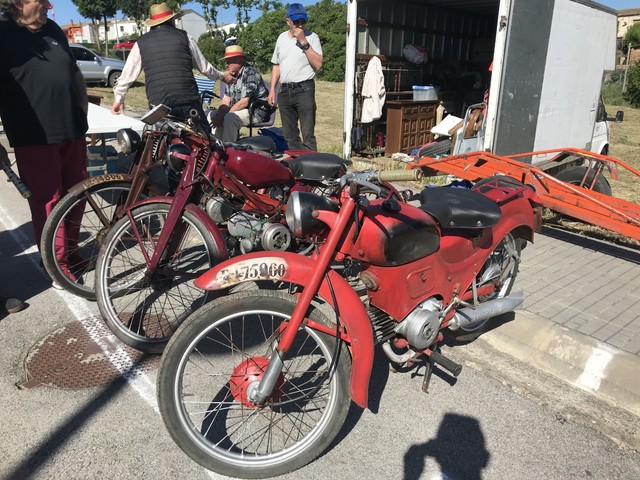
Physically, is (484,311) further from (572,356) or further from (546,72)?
(546,72)

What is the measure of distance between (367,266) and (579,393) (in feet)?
5.15

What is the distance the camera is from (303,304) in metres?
2.20

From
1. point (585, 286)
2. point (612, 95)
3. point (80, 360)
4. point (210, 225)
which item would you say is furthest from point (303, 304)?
point (612, 95)

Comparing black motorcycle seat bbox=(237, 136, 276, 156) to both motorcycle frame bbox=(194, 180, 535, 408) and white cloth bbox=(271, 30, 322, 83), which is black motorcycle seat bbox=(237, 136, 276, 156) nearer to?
motorcycle frame bbox=(194, 180, 535, 408)

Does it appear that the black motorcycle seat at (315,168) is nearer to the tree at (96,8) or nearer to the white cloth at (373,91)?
the white cloth at (373,91)

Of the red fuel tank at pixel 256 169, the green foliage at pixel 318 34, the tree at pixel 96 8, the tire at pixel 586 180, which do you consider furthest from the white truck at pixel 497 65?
the tree at pixel 96 8

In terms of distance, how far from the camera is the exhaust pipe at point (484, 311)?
2.96 meters

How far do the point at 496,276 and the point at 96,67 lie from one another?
21.7 metres

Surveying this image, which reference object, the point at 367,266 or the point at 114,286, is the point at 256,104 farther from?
the point at 367,266

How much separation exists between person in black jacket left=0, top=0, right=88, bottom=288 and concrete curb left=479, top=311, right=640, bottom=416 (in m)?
3.38

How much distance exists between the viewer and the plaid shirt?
6.76 m

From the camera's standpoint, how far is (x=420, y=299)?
2.75 meters

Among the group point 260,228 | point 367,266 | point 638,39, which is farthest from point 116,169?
point 638,39

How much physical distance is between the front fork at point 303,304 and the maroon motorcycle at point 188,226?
3.95 feet
